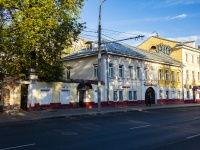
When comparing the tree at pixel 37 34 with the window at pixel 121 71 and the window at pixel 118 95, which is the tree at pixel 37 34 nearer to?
the window at pixel 118 95

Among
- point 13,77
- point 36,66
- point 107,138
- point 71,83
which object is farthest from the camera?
point 71,83

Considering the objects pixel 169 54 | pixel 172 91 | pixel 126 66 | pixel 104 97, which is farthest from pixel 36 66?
pixel 169 54

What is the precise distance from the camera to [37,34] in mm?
20016

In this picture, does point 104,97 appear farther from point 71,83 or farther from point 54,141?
point 54,141

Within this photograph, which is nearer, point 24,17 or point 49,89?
point 24,17

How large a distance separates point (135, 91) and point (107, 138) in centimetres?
2822

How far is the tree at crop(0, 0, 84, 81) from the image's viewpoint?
20.0 m

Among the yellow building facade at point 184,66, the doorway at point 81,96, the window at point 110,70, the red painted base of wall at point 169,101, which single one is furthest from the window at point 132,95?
the yellow building facade at point 184,66

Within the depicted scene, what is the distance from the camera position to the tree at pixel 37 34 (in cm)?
2005

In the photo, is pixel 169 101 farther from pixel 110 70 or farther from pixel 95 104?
pixel 95 104

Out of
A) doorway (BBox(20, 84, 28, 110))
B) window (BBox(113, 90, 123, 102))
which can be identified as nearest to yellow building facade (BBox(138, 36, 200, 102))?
window (BBox(113, 90, 123, 102))

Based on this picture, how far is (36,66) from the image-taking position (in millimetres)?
25109

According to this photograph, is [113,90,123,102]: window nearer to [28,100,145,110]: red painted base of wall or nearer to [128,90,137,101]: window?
[28,100,145,110]: red painted base of wall

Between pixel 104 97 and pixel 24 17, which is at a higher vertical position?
pixel 24 17
